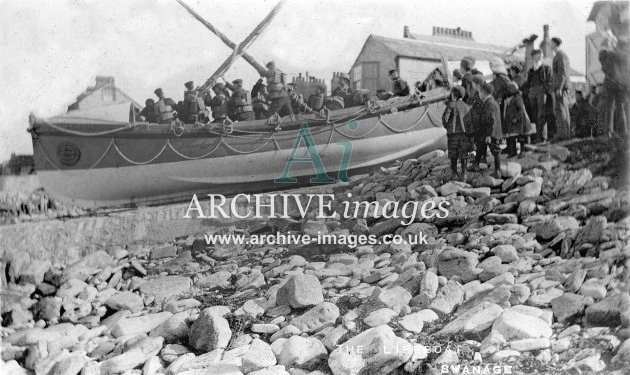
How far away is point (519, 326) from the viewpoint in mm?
3000

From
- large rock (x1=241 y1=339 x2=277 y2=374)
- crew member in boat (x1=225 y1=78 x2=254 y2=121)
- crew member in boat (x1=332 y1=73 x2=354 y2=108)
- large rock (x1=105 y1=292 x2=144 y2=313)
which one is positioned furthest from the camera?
crew member in boat (x1=225 y1=78 x2=254 y2=121)

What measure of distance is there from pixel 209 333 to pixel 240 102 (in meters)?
1.49

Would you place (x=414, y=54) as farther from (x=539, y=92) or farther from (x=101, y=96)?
(x=101, y=96)

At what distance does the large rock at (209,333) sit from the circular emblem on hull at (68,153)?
4.76ft

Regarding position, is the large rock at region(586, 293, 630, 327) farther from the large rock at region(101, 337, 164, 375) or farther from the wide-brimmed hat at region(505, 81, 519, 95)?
the large rock at region(101, 337, 164, 375)

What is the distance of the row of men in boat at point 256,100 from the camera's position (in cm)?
362

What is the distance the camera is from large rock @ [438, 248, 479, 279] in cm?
340

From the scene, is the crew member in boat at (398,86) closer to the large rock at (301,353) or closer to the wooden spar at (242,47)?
the wooden spar at (242,47)

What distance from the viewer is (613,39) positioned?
3.54 meters

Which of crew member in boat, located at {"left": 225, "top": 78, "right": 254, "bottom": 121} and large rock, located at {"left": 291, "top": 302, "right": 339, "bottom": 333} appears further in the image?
crew member in boat, located at {"left": 225, "top": 78, "right": 254, "bottom": 121}

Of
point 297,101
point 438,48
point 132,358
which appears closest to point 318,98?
point 297,101

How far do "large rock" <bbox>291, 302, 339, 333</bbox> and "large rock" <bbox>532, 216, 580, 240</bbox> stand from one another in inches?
54.2

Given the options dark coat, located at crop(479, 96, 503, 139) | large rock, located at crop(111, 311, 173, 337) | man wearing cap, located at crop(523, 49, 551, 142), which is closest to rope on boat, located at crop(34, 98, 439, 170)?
dark coat, located at crop(479, 96, 503, 139)

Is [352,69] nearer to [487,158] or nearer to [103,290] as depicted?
[487,158]
